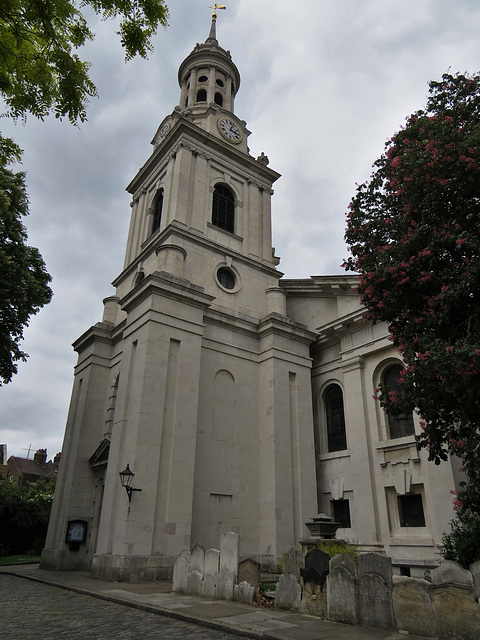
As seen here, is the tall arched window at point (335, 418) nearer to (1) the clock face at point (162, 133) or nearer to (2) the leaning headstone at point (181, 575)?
(2) the leaning headstone at point (181, 575)

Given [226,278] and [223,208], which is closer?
[226,278]

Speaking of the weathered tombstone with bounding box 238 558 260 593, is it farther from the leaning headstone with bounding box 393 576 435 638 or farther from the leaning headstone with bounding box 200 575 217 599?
the leaning headstone with bounding box 393 576 435 638

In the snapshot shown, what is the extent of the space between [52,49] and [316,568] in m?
9.96

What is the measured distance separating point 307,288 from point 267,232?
4.69 meters

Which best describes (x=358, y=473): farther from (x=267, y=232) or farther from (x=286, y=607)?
(x=267, y=232)

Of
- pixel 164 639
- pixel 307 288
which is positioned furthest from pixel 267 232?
pixel 164 639

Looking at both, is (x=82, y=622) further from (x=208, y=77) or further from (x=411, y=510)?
(x=208, y=77)

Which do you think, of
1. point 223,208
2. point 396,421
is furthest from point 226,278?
point 396,421

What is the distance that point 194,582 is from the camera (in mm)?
11750

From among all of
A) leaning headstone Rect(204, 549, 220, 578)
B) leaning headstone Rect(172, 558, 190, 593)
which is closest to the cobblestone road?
leaning headstone Rect(172, 558, 190, 593)

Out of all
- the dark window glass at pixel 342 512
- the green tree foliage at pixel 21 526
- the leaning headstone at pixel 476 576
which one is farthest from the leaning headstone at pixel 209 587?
the green tree foliage at pixel 21 526

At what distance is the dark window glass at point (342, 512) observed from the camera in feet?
66.9

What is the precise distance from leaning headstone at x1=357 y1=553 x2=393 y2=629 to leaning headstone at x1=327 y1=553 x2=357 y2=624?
0.15 meters

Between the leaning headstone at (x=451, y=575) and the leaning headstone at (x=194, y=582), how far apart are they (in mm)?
6387
